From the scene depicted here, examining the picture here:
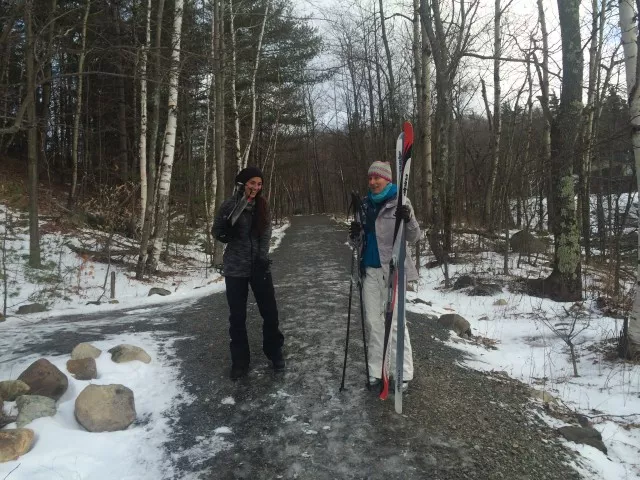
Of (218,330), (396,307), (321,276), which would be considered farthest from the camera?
(321,276)

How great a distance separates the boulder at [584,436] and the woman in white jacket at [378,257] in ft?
4.29

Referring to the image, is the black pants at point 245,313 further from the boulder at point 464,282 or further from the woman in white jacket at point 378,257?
the boulder at point 464,282

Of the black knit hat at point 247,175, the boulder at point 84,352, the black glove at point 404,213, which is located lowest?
the boulder at point 84,352

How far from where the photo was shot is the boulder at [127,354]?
4.59 metres

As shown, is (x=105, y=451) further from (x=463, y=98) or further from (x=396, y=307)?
(x=463, y=98)

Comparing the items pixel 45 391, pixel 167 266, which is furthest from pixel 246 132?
pixel 45 391

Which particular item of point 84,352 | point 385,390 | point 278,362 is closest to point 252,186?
point 278,362

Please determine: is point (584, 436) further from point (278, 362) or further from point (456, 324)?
point (456, 324)

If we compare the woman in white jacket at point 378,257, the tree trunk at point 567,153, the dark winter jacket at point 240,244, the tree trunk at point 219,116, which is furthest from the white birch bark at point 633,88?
the tree trunk at point 219,116

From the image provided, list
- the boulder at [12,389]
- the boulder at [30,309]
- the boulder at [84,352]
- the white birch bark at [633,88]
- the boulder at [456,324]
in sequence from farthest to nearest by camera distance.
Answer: the boulder at [30,309]
the boulder at [456,324]
the white birch bark at [633,88]
the boulder at [84,352]
the boulder at [12,389]

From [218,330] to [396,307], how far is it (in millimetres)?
3224

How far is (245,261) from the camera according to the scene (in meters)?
4.35

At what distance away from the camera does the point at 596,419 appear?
4.00 m

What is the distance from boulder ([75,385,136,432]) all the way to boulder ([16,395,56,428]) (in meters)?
0.19
